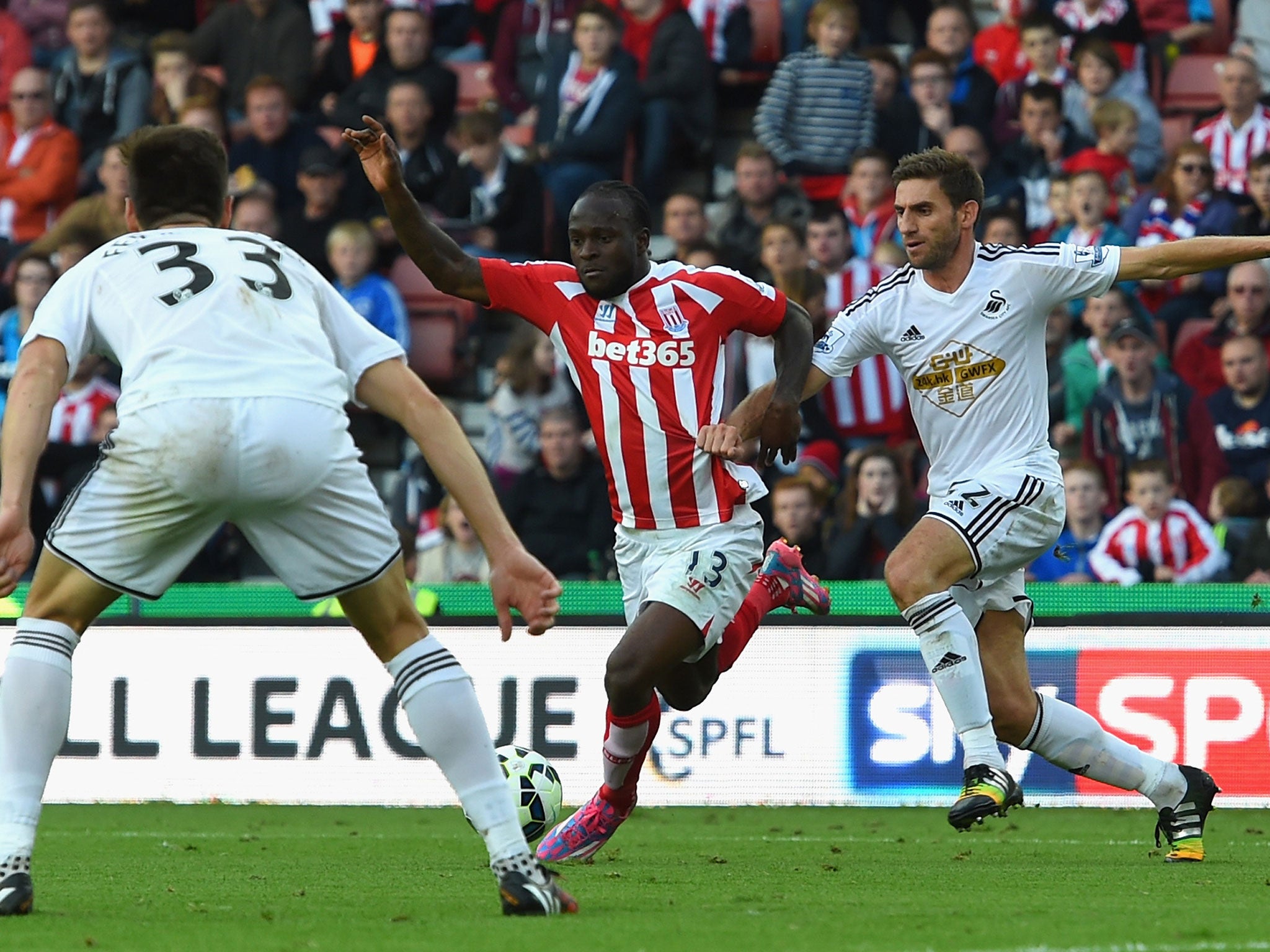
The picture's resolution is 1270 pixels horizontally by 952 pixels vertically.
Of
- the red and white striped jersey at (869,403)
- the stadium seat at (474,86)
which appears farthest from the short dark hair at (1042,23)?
the stadium seat at (474,86)

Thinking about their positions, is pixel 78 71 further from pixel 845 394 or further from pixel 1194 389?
pixel 1194 389

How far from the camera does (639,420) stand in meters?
7.30

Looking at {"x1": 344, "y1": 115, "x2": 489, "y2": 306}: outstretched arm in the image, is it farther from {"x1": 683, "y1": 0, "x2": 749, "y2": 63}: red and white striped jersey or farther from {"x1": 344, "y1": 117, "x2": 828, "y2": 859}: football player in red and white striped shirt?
{"x1": 683, "y1": 0, "x2": 749, "y2": 63}: red and white striped jersey

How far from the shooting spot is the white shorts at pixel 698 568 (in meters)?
7.14

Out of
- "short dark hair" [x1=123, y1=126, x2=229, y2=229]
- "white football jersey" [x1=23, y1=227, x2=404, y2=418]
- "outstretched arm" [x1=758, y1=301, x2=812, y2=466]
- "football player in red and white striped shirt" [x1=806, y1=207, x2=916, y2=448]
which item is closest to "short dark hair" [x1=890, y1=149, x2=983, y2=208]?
"outstretched arm" [x1=758, y1=301, x2=812, y2=466]

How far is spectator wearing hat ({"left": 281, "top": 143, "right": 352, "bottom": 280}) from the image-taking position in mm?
14781

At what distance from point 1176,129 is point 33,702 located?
464 inches

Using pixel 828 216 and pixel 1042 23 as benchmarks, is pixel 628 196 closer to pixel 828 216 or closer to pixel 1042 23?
pixel 828 216

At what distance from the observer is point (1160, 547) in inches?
467

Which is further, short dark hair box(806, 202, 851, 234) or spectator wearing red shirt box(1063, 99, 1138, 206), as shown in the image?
spectator wearing red shirt box(1063, 99, 1138, 206)

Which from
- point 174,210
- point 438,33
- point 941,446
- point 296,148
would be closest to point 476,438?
point 296,148

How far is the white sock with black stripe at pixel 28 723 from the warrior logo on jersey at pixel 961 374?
356 cm

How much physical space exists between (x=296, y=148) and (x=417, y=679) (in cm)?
1085

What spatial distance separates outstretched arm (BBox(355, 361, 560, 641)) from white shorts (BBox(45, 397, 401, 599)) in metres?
0.16
